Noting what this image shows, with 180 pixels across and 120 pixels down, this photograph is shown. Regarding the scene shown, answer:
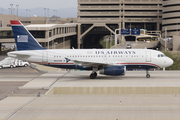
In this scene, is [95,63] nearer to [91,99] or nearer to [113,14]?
[91,99]

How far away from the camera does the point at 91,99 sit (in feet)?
89.3

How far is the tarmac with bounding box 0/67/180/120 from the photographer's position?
71.6 feet

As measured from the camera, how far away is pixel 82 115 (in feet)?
71.4

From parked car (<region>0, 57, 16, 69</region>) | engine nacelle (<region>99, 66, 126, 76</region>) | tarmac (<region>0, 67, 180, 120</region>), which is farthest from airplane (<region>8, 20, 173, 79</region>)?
parked car (<region>0, 57, 16, 69</region>)

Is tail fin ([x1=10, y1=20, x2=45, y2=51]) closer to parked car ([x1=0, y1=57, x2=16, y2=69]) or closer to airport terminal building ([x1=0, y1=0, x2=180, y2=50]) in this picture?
parked car ([x1=0, y1=57, x2=16, y2=69])

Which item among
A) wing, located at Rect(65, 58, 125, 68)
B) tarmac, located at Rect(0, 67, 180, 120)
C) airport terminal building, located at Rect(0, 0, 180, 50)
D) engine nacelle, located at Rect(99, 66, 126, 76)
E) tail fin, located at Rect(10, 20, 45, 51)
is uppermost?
airport terminal building, located at Rect(0, 0, 180, 50)

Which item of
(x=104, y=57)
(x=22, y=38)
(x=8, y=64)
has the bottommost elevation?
(x=8, y=64)

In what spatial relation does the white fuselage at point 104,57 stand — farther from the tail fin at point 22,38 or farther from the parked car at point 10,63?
the parked car at point 10,63

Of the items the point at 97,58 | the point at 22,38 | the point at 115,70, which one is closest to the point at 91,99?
the point at 115,70

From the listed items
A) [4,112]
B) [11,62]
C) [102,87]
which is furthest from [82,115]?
[11,62]

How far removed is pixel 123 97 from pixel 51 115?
8.82m

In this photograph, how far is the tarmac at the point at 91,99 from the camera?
71.6 ft

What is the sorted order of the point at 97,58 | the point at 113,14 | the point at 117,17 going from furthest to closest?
1. the point at 117,17
2. the point at 113,14
3. the point at 97,58

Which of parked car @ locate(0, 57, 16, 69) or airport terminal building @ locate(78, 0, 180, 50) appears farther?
airport terminal building @ locate(78, 0, 180, 50)
